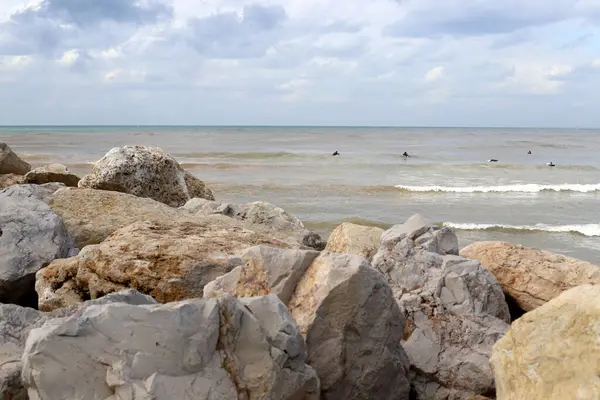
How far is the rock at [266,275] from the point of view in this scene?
14.0 feet

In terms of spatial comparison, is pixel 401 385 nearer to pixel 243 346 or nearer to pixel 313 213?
pixel 243 346

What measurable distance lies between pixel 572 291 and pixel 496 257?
3.62 meters

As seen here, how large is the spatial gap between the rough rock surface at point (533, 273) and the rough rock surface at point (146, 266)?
2779mm

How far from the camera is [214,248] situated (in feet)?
17.8

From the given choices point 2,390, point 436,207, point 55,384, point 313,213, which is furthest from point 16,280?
point 436,207

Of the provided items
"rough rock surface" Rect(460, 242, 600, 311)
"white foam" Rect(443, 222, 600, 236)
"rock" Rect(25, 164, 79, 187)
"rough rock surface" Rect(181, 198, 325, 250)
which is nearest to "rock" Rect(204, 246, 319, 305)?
"rough rock surface" Rect(460, 242, 600, 311)

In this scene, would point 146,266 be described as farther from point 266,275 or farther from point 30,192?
point 30,192

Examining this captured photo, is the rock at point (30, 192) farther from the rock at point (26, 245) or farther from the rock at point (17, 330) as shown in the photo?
the rock at point (17, 330)

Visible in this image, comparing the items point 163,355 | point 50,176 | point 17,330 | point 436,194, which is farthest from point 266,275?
point 436,194

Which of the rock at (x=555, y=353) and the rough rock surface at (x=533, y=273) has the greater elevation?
the rock at (x=555, y=353)

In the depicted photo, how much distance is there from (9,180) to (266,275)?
9.08 metres

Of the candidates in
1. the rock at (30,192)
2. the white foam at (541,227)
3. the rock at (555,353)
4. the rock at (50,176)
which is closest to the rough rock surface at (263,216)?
the rock at (30,192)

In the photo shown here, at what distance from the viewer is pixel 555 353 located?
3170 millimetres

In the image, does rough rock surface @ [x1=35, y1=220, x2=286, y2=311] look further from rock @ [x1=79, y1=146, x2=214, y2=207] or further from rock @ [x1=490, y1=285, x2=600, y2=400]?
rock @ [x1=79, y1=146, x2=214, y2=207]
